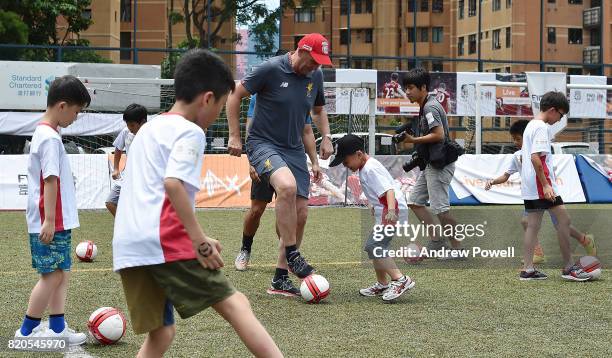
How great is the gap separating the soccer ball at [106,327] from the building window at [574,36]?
204 ft

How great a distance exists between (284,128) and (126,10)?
34258 millimetres

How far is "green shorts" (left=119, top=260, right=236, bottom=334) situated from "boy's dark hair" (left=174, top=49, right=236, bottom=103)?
0.68 meters

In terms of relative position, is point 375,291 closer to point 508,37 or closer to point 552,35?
point 508,37

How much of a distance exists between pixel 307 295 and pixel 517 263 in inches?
131

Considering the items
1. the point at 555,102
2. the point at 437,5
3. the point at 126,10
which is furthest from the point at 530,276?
the point at 437,5

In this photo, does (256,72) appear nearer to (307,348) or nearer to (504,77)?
(307,348)

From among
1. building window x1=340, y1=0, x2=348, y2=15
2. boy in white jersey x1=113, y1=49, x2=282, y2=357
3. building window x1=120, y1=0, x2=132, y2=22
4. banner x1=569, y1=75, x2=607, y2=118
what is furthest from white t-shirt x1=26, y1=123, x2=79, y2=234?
building window x1=120, y1=0, x2=132, y2=22

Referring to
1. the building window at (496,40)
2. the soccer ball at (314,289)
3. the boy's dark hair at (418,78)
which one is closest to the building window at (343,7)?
the building window at (496,40)

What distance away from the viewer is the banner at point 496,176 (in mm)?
18797

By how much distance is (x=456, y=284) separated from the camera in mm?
7891

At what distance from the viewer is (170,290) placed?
3777 millimetres

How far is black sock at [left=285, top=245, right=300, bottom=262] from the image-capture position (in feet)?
23.2

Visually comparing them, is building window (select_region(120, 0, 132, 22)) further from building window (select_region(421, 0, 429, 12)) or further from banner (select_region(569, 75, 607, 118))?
building window (select_region(421, 0, 429, 12))

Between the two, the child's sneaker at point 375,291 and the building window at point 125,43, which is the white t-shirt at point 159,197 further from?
the building window at point 125,43
